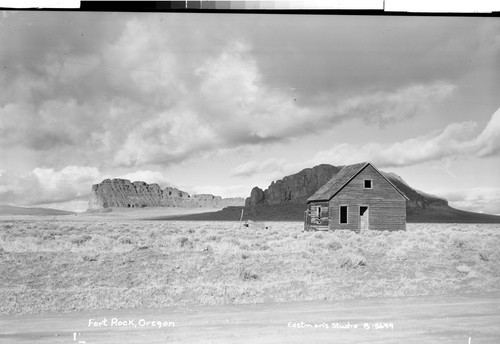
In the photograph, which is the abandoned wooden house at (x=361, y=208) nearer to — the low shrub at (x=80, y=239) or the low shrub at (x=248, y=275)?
the low shrub at (x=248, y=275)

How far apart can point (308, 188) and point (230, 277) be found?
20.1ft

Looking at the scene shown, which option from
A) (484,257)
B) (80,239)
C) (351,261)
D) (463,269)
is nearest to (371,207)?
(484,257)

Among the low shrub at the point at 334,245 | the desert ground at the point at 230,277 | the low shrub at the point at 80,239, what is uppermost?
the low shrub at the point at 80,239

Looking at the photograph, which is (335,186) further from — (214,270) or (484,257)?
(214,270)

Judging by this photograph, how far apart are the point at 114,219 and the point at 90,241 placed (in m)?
7.36

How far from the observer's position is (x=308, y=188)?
50.6 feet

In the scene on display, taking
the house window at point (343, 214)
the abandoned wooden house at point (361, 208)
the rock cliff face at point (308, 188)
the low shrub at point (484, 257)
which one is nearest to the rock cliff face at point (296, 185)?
the rock cliff face at point (308, 188)

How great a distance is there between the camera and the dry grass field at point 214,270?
28.8ft

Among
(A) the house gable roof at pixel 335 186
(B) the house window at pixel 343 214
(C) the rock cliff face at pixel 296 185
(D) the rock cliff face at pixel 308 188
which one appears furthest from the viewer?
(B) the house window at pixel 343 214

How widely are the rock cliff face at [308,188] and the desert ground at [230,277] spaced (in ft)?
4.59

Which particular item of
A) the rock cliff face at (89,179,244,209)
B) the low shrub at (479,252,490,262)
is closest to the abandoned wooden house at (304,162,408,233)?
the rock cliff face at (89,179,244,209)

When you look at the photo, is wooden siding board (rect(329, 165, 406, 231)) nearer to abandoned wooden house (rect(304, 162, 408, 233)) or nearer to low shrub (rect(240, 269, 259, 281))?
abandoned wooden house (rect(304, 162, 408, 233))

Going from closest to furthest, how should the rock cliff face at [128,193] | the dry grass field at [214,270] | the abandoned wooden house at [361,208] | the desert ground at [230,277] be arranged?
the desert ground at [230,277], the dry grass field at [214,270], the rock cliff face at [128,193], the abandoned wooden house at [361,208]

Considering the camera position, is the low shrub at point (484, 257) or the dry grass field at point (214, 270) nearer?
the dry grass field at point (214, 270)
